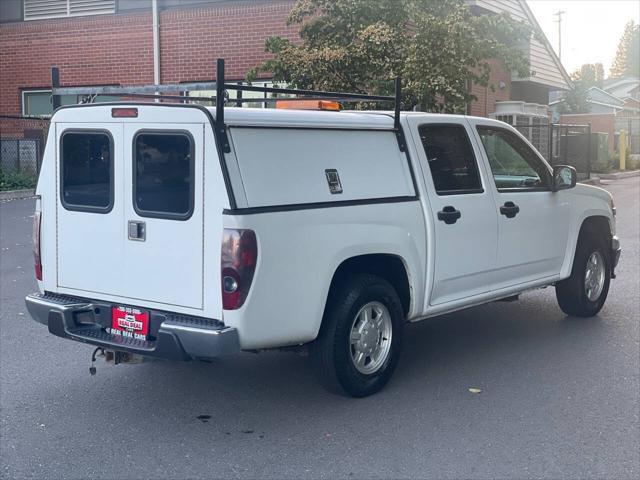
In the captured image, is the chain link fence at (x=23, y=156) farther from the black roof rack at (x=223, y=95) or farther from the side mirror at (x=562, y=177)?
the side mirror at (x=562, y=177)

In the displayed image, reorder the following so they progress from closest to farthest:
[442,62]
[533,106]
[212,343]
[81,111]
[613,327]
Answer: [212,343]
[81,111]
[613,327]
[442,62]
[533,106]

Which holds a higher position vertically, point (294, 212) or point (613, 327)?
point (294, 212)

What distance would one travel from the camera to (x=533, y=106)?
2839cm

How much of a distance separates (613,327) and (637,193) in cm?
1676

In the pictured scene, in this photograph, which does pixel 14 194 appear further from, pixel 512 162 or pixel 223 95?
pixel 223 95

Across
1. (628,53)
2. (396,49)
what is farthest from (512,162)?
(628,53)

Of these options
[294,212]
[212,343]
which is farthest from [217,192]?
[212,343]

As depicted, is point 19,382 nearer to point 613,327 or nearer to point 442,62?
point 613,327

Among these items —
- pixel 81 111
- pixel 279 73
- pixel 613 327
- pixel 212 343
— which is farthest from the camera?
pixel 279 73

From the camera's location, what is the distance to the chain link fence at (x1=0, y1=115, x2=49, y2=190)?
1995 centimetres

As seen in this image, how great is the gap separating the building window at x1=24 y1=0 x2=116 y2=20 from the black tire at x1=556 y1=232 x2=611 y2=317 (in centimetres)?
1579

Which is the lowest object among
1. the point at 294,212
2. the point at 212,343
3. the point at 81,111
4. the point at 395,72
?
the point at 212,343

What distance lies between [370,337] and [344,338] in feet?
1.20

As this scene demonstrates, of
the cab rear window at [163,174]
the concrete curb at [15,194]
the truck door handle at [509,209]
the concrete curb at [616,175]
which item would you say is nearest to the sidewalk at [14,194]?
the concrete curb at [15,194]
